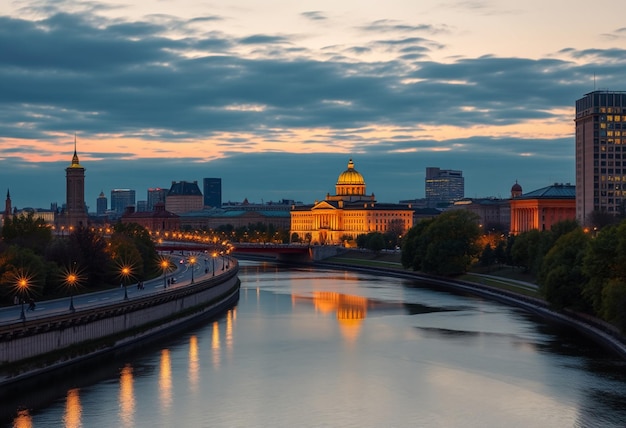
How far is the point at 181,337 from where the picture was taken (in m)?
70.2

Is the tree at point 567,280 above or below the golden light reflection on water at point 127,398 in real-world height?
above

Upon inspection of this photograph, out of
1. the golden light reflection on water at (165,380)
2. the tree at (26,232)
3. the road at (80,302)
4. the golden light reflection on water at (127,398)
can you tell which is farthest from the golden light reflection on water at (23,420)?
the tree at (26,232)

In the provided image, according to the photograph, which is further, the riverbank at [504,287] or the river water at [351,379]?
the riverbank at [504,287]

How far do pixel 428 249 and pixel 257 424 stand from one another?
81900 mm

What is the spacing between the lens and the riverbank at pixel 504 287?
215 ft

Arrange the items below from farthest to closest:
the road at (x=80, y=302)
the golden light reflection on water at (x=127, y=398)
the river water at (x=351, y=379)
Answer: the road at (x=80, y=302) → the river water at (x=351, y=379) → the golden light reflection on water at (x=127, y=398)

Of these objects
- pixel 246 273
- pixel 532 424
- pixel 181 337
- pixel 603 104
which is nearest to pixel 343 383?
pixel 532 424

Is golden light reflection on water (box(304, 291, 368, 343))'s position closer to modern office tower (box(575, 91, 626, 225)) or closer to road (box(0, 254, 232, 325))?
road (box(0, 254, 232, 325))

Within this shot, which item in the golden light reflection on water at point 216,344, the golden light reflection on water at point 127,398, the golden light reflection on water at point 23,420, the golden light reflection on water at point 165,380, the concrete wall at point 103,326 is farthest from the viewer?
the golden light reflection on water at point 216,344

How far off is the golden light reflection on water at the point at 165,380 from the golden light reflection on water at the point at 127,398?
54.0 inches

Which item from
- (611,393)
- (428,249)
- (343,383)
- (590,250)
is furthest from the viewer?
→ (428,249)

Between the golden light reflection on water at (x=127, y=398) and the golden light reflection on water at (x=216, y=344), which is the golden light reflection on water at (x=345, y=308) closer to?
the golden light reflection on water at (x=216, y=344)

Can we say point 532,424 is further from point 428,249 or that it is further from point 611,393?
point 428,249

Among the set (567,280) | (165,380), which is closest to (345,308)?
(567,280)
